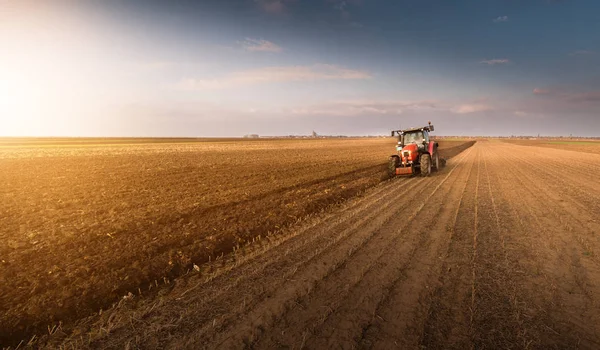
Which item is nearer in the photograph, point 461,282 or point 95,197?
point 461,282

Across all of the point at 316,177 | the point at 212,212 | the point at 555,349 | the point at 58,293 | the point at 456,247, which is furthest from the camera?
the point at 316,177

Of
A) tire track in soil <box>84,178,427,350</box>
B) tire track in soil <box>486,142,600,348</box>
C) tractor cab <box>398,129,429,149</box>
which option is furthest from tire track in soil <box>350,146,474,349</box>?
tractor cab <box>398,129,429,149</box>

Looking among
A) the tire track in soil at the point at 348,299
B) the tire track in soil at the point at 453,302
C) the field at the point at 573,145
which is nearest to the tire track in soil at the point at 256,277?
the tire track in soil at the point at 348,299

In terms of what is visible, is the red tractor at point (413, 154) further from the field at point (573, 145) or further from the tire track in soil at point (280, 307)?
the field at point (573, 145)

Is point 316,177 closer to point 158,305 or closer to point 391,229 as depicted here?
point 391,229

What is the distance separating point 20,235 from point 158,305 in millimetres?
5091

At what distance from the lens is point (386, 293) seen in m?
3.74

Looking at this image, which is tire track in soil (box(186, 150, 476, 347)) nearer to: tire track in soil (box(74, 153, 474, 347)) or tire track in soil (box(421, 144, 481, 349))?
tire track in soil (box(74, 153, 474, 347))

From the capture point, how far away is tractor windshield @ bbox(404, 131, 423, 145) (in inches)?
569

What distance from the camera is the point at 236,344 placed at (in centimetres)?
290

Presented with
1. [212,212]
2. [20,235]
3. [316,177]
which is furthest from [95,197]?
[316,177]

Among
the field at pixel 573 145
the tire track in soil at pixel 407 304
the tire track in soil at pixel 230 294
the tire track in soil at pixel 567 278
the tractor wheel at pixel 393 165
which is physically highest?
the field at pixel 573 145

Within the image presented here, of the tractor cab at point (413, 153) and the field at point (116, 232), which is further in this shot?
the tractor cab at point (413, 153)

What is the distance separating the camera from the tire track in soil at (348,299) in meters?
2.95
